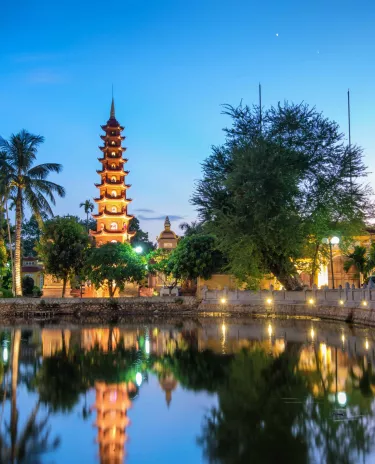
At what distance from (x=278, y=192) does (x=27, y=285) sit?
42170 millimetres

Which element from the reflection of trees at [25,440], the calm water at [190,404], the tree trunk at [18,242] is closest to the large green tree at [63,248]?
the tree trunk at [18,242]

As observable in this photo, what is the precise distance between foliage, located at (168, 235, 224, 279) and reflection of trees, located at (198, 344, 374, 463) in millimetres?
34384

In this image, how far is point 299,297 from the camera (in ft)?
112

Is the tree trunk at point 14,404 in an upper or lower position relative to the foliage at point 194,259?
lower

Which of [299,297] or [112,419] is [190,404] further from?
[299,297]

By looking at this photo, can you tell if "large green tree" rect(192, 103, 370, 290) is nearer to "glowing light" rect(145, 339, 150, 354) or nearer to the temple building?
"glowing light" rect(145, 339, 150, 354)

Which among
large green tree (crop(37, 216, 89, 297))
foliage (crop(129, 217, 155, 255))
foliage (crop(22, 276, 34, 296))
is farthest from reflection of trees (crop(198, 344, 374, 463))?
foliage (crop(129, 217, 155, 255))

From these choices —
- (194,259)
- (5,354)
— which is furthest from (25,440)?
(194,259)

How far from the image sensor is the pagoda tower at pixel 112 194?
62031 millimetres

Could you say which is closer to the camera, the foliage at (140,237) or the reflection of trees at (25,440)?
the reflection of trees at (25,440)

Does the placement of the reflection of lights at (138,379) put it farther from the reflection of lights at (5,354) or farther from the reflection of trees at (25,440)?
the reflection of lights at (5,354)

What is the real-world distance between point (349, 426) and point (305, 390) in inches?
105

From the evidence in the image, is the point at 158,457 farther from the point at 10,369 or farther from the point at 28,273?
the point at 28,273

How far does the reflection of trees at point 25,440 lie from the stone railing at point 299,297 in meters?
18.8
